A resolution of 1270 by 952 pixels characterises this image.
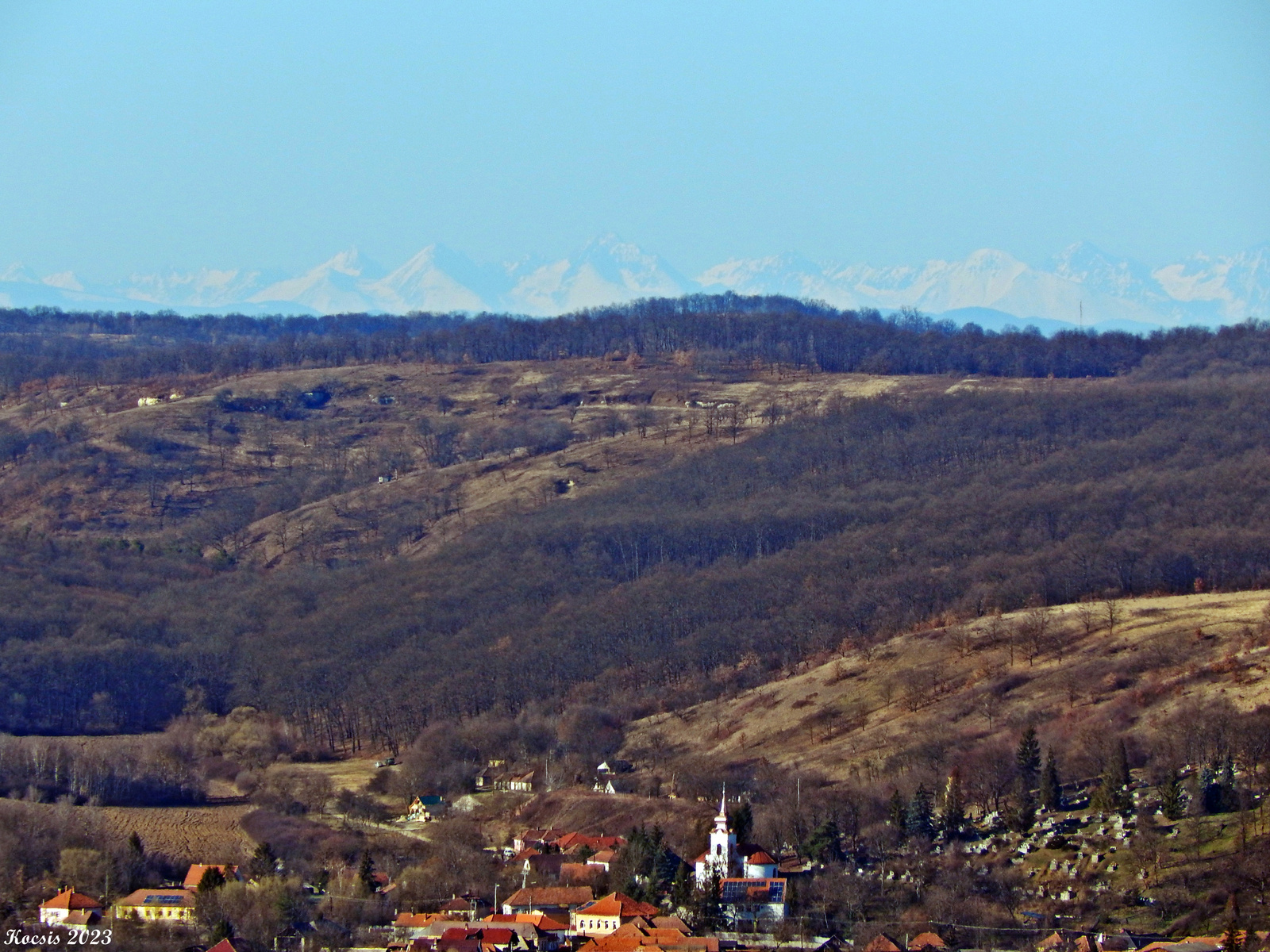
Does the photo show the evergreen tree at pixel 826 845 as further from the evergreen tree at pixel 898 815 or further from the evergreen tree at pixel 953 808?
the evergreen tree at pixel 953 808

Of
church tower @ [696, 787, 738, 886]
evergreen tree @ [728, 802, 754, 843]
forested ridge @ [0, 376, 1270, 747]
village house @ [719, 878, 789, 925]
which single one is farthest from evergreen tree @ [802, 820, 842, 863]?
forested ridge @ [0, 376, 1270, 747]

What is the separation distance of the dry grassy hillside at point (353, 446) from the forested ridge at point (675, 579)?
8987 millimetres

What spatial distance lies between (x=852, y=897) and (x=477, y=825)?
20.4 meters

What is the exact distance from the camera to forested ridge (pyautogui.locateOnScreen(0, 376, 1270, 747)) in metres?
96.3

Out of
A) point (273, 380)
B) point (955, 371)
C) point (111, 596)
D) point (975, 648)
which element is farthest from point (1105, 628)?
point (273, 380)

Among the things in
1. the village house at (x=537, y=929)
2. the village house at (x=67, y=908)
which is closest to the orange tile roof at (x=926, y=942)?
the village house at (x=537, y=929)

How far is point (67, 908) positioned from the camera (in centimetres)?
5378

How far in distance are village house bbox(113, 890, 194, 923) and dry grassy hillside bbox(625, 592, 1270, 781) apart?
27111 mm

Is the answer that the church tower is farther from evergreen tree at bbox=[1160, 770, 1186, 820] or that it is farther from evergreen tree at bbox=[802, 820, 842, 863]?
evergreen tree at bbox=[1160, 770, 1186, 820]

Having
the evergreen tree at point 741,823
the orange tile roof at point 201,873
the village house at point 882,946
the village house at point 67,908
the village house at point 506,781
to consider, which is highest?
the evergreen tree at point 741,823

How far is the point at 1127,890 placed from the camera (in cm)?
5538

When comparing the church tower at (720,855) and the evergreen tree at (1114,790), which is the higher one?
the evergreen tree at (1114,790)

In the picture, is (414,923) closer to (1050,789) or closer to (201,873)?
(201,873)

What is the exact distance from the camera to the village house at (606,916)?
54719 mm
